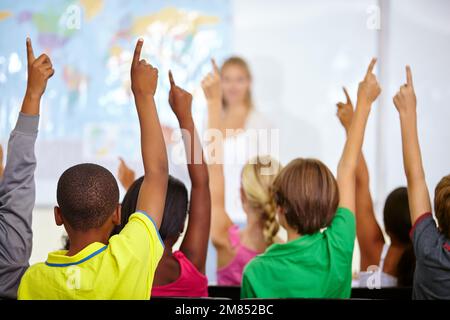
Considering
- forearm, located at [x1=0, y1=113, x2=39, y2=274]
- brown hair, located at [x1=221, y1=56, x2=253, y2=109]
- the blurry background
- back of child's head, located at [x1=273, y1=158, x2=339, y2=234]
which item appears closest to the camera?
forearm, located at [x1=0, y1=113, x2=39, y2=274]

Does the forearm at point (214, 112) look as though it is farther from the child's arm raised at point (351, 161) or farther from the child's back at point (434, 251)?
the child's back at point (434, 251)

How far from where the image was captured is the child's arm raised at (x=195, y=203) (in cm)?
181

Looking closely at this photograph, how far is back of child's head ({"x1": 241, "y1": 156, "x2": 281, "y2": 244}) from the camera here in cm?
235

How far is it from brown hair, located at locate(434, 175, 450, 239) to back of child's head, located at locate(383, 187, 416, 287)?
0.49m

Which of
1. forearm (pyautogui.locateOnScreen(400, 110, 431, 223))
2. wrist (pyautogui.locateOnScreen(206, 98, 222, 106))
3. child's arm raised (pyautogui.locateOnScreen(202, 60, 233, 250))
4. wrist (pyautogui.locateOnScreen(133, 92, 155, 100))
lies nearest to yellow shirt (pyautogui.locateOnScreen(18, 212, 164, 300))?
wrist (pyautogui.locateOnScreen(133, 92, 155, 100))

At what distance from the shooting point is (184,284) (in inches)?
67.6

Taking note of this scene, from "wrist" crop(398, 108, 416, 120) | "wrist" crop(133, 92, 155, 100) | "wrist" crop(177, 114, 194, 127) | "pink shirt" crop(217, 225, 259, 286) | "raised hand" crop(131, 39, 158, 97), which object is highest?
"raised hand" crop(131, 39, 158, 97)

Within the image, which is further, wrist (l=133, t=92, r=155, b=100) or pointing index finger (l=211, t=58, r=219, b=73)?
pointing index finger (l=211, t=58, r=219, b=73)

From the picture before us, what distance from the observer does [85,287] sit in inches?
53.6

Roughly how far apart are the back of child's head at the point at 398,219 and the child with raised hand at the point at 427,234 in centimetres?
46

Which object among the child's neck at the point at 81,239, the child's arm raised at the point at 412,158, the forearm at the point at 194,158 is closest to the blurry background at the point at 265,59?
the forearm at the point at 194,158

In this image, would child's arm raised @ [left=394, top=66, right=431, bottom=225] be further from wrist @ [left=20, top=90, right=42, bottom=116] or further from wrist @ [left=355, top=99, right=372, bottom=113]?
wrist @ [left=20, top=90, right=42, bottom=116]

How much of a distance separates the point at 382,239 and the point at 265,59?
1.60 meters

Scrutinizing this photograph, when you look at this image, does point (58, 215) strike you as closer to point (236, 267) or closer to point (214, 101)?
point (236, 267)
